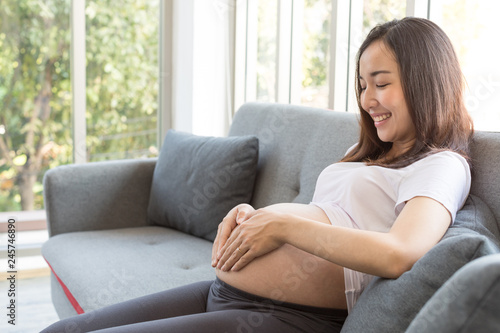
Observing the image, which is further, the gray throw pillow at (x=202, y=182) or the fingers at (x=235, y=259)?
the gray throw pillow at (x=202, y=182)

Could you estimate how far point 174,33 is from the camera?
3.58 metres

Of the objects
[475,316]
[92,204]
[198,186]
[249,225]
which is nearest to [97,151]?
[92,204]

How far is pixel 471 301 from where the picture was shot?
2.45 feet

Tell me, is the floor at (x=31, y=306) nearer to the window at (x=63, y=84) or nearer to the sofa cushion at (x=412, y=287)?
the window at (x=63, y=84)

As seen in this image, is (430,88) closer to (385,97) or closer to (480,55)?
(385,97)

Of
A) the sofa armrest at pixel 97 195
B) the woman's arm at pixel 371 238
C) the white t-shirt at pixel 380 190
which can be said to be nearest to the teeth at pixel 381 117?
the white t-shirt at pixel 380 190

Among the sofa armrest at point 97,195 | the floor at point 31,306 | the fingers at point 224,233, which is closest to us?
the fingers at point 224,233

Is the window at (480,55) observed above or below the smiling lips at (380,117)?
above

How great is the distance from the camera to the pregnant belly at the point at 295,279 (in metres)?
1.23

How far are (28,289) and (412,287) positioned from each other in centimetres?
250

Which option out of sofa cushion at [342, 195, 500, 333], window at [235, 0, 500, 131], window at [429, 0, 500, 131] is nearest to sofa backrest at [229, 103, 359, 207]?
window at [235, 0, 500, 131]

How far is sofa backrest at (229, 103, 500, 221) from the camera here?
6.07 feet

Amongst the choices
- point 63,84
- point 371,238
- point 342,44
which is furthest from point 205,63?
point 371,238

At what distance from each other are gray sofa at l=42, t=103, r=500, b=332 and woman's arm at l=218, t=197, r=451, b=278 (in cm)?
4
